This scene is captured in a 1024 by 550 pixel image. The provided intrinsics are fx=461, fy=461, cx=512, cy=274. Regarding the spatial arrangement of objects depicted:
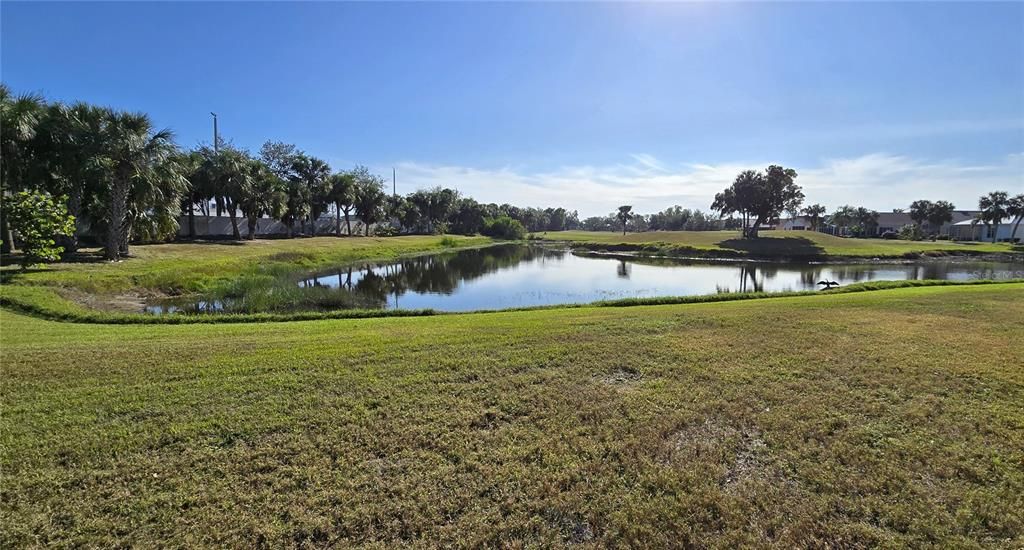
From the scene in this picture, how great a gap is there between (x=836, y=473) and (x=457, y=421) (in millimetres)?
3395

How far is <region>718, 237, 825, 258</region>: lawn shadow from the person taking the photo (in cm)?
4997

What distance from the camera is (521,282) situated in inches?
1185

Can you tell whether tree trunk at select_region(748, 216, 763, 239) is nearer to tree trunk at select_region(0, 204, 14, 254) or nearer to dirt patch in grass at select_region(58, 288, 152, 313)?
dirt patch in grass at select_region(58, 288, 152, 313)

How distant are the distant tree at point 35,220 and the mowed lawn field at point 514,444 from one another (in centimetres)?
1122

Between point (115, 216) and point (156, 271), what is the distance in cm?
437

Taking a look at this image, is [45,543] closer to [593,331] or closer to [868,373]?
[593,331]

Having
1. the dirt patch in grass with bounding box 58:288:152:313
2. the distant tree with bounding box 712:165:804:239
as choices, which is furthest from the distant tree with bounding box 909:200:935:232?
the dirt patch in grass with bounding box 58:288:152:313

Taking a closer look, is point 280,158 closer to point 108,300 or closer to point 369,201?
point 369,201

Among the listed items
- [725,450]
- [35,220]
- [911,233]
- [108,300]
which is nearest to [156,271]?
[108,300]

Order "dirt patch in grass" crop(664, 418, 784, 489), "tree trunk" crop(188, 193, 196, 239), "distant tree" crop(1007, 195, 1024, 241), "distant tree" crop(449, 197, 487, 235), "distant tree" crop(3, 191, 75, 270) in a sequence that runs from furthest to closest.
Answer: "distant tree" crop(449, 197, 487, 235) < "distant tree" crop(1007, 195, 1024, 241) < "tree trunk" crop(188, 193, 196, 239) < "distant tree" crop(3, 191, 75, 270) < "dirt patch in grass" crop(664, 418, 784, 489)

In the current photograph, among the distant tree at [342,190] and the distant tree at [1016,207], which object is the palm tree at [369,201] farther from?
the distant tree at [1016,207]

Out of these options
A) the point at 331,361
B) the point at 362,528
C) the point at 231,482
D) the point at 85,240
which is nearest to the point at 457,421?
the point at 362,528

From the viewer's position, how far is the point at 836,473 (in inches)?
152

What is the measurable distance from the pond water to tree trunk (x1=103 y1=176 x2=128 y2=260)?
26.7 feet
